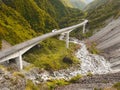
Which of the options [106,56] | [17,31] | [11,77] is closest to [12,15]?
[17,31]

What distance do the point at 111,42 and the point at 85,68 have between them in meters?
26.9

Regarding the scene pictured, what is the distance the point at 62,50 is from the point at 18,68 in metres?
38.9

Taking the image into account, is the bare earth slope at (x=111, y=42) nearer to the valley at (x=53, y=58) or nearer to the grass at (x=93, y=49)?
the valley at (x=53, y=58)

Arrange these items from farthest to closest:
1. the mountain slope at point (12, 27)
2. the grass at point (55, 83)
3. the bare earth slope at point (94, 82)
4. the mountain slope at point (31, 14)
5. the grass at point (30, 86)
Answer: the mountain slope at point (31, 14) < the mountain slope at point (12, 27) < the grass at point (55, 83) < the bare earth slope at point (94, 82) < the grass at point (30, 86)

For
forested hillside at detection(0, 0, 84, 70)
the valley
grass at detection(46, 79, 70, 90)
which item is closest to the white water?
the valley

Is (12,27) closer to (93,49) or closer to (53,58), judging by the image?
(53,58)

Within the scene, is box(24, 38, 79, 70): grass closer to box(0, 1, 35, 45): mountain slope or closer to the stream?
the stream

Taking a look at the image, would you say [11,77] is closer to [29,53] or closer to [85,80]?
[85,80]

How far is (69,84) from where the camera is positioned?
6912 centimetres

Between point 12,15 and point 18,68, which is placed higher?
point 12,15

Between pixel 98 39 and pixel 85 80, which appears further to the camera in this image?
pixel 98 39

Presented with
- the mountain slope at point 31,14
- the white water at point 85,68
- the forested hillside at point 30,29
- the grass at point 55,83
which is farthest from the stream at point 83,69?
the mountain slope at point 31,14

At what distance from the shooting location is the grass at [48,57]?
8244 centimetres

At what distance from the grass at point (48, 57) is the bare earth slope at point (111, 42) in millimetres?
12972
